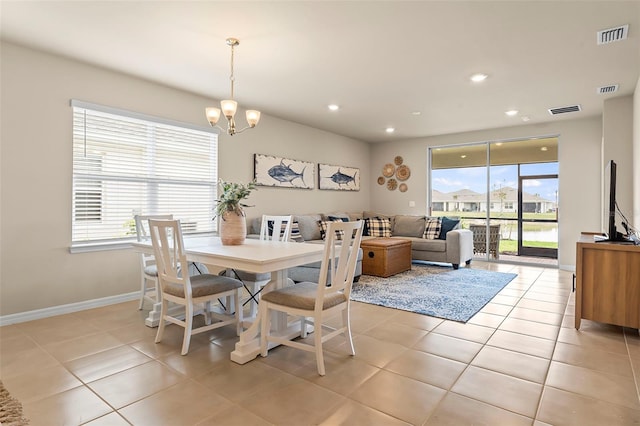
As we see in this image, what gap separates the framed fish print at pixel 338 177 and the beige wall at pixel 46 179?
3.10m

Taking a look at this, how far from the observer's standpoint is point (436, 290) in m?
4.30

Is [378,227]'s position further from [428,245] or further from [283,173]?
[283,173]

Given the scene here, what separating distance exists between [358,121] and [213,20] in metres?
3.59

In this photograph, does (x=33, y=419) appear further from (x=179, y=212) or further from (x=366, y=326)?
(x=179, y=212)

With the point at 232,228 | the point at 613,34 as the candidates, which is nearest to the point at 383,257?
the point at 232,228

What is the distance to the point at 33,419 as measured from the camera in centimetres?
172

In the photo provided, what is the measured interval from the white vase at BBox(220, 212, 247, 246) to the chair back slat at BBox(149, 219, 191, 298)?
1.53ft

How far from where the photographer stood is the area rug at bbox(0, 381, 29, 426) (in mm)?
1693

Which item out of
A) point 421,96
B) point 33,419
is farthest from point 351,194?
point 33,419

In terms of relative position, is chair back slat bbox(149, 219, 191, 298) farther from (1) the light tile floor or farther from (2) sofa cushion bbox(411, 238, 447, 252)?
(2) sofa cushion bbox(411, 238, 447, 252)

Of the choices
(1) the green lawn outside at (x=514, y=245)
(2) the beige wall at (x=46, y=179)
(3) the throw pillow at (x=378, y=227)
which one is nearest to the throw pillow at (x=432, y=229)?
(3) the throw pillow at (x=378, y=227)

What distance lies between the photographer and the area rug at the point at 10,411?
1.69 metres

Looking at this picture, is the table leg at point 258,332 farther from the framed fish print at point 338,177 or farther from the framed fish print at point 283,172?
the framed fish print at point 338,177

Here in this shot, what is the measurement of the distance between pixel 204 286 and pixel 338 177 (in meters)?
4.73
